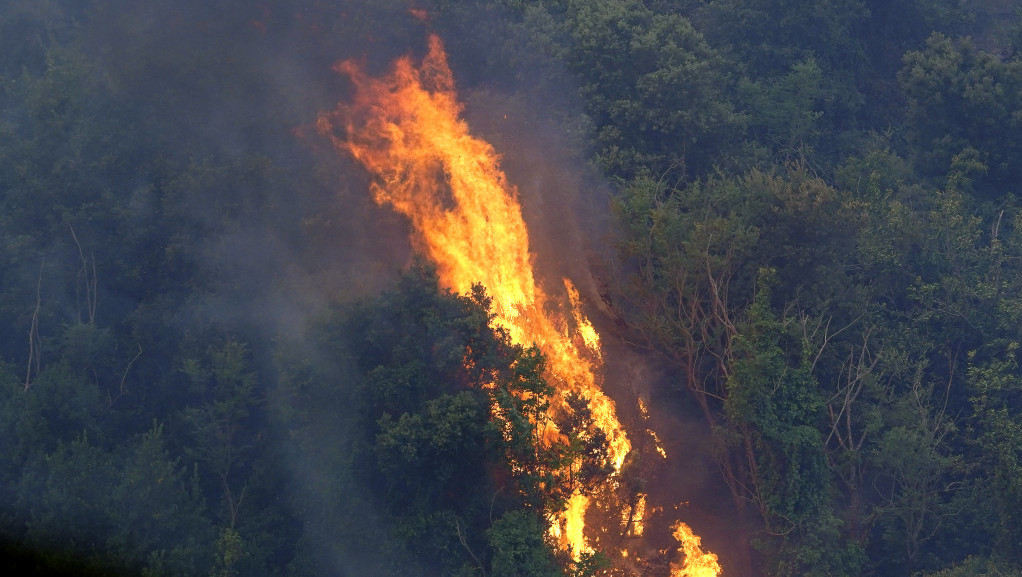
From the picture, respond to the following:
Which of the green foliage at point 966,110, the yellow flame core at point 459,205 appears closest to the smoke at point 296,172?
the yellow flame core at point 459,205

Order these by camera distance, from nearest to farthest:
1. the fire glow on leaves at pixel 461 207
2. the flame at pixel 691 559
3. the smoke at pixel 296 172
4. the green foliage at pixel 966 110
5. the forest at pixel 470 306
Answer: the forest at pixel 470 306 < the flame at pixel 691 559 < the fire glow on leaves at pixel 461 207 < the smoke at pixel 296 172 < the green foliage at pixel 966 110

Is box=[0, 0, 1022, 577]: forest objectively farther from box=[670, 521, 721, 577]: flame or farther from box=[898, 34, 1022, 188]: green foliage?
box=[670, 521, 721, 577]: flame

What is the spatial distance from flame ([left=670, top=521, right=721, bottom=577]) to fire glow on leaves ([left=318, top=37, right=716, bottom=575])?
8cm

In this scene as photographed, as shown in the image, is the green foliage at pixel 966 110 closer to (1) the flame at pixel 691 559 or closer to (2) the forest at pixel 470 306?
(2) the forest at pixel 470 306

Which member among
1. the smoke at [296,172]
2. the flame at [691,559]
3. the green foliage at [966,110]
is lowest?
the flame at [691,559]

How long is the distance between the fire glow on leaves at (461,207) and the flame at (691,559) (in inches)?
3.1

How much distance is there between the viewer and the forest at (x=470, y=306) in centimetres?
2420

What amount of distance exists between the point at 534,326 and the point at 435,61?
8164mm

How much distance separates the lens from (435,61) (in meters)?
29.0

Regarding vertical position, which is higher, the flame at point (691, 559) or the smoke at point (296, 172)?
the smoke at point (296, 172)

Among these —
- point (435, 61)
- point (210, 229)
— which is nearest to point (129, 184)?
point (210, 229)

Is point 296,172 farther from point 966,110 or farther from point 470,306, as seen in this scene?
point 966,110

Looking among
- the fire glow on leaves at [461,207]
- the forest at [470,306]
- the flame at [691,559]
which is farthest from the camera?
the fire glow on leaves at [461,207]

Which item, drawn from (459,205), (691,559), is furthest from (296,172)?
(691,559)
